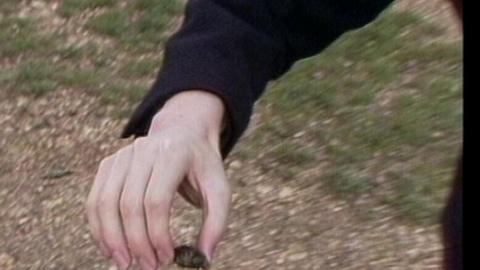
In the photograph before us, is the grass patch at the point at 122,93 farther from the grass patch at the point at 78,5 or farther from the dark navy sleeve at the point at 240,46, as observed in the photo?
the dark navy sleeve at the point at 240,46

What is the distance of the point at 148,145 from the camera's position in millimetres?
1315

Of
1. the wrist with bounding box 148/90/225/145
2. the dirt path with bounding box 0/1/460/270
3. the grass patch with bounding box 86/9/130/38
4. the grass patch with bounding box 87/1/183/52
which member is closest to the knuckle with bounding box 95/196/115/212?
the wrist with bounding box 148/90/225/145

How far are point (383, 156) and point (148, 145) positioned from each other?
2.89 meters

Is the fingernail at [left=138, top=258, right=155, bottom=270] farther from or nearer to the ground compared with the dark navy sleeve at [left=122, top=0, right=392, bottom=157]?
nearer to the ground

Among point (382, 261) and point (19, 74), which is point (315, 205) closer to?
point (382, 261)

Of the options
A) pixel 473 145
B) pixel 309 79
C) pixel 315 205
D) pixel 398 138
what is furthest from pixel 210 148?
pixel 309 79

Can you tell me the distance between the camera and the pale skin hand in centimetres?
126

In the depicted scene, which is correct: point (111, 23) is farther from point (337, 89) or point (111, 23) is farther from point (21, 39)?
point (337, 89)

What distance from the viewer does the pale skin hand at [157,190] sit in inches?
49.8

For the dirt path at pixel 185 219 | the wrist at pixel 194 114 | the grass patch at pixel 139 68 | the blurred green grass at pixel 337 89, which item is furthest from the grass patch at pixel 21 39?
the wrist at pixel 194 114

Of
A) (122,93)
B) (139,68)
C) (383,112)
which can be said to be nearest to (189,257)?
(383,112)

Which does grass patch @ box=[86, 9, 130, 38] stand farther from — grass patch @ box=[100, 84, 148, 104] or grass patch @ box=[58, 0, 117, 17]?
grass patch @ box=[100, 84, 148, 104]

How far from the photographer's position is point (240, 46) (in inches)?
57.2

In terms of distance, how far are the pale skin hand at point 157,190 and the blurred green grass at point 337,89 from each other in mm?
2565
